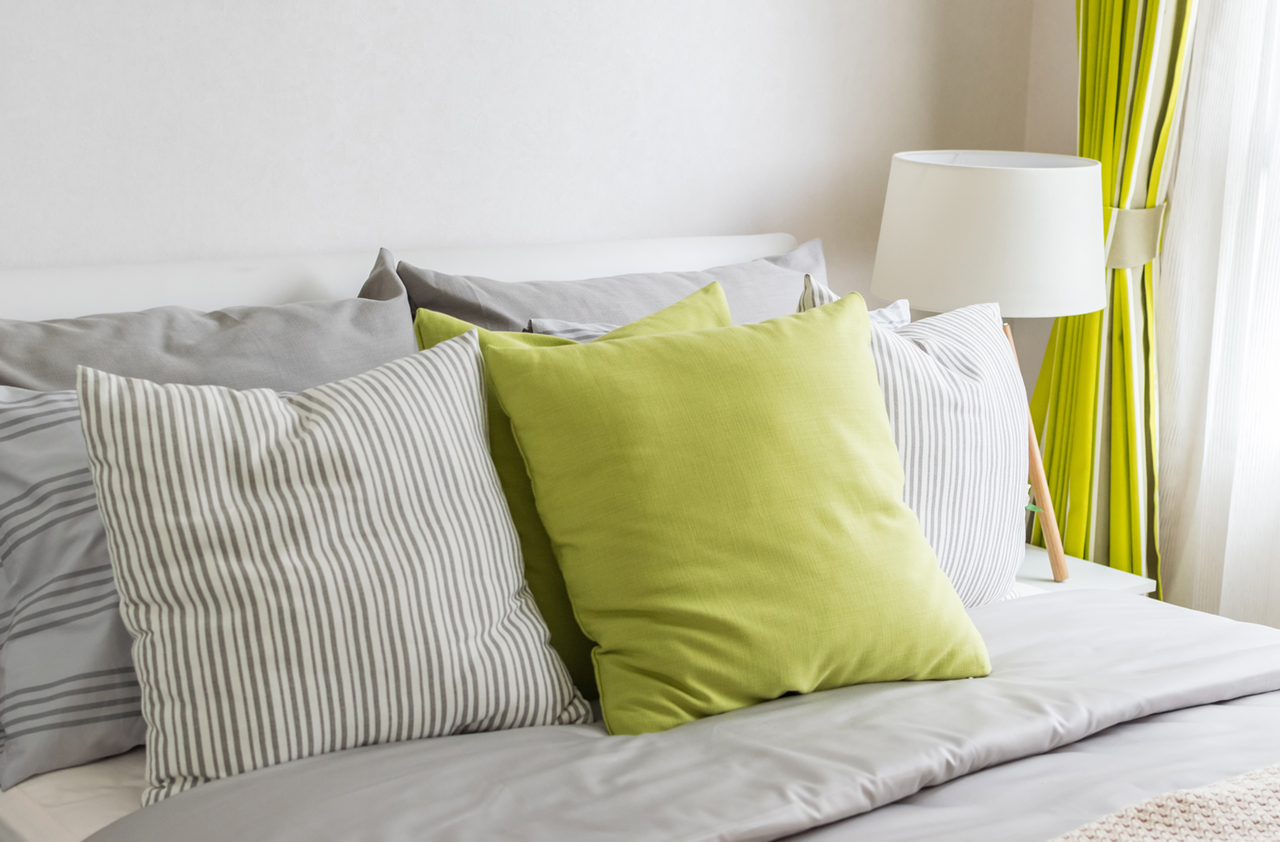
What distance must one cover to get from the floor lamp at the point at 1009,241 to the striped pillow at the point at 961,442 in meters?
0.44

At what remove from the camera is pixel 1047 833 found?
94cm

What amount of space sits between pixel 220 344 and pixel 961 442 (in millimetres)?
970

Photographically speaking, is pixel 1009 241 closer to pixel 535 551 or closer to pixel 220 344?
pixel 535 551

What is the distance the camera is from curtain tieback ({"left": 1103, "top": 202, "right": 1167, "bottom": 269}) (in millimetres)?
2350

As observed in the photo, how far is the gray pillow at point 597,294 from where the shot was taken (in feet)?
5.31

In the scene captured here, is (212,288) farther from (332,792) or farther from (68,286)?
(332,792)

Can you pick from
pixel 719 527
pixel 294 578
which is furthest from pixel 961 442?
pixel 294 578

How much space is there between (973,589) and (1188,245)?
1.21m

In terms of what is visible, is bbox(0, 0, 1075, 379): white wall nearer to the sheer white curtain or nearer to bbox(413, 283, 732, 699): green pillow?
the sheer white curtain

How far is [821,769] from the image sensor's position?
100 centimetres

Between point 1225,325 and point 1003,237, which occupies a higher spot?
point 1003,237

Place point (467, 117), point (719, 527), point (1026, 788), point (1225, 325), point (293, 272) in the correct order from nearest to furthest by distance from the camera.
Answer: point (1026, 788) < point (719, 527) < point (293, 272) < point (467, 117) < point (1225, 325)

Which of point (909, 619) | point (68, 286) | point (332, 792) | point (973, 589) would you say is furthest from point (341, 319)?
point (973, 589)

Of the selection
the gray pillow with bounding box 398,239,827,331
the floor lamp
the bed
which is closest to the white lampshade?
the floor lamp
